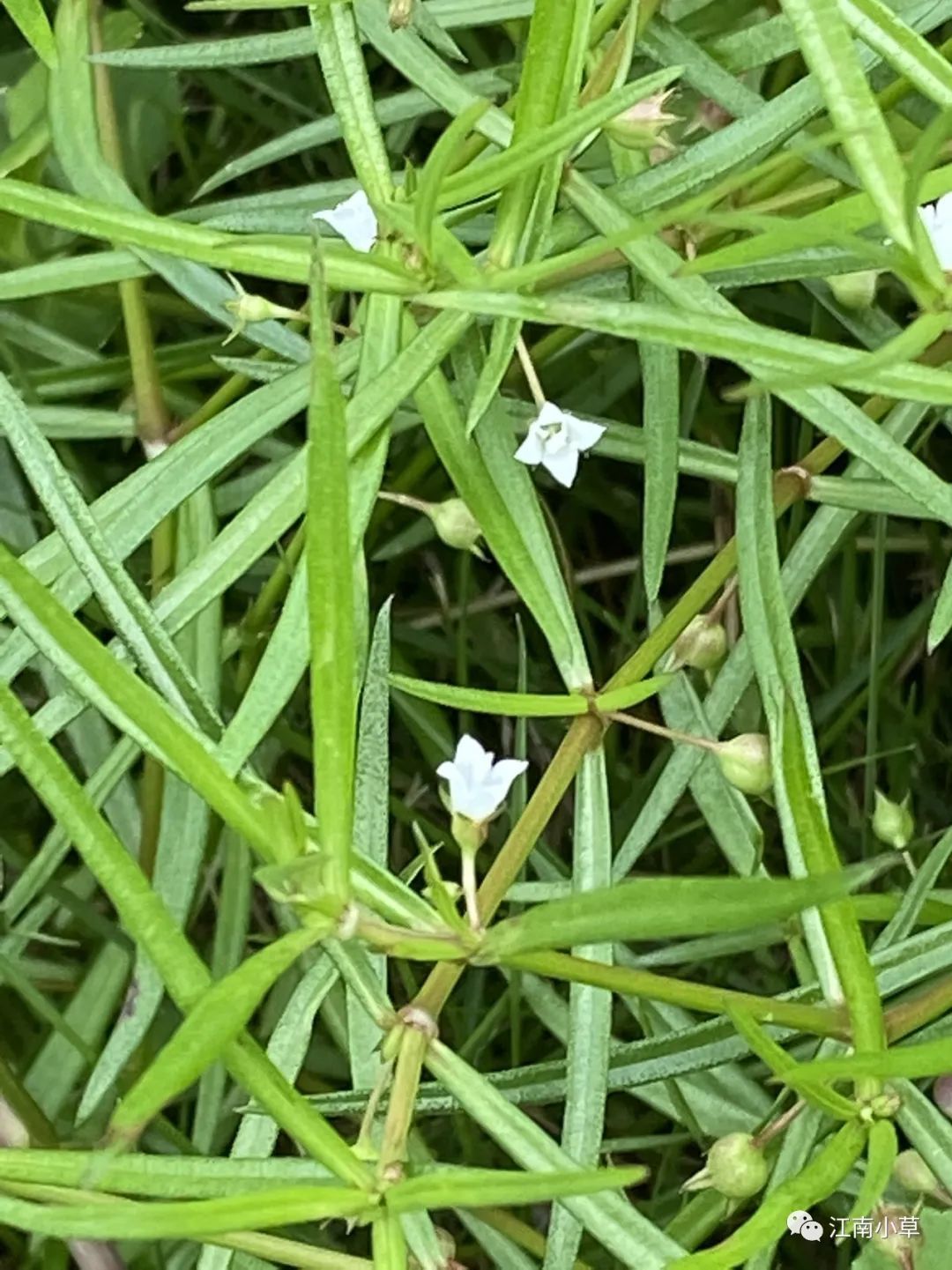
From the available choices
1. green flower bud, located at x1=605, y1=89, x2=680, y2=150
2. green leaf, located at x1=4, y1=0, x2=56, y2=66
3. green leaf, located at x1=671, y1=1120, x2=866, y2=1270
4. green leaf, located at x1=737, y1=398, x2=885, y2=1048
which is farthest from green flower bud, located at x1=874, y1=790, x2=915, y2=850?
green leaf, located at x1=4, y1=0, x2=56, y2=66

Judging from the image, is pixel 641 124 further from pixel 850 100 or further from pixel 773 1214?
pixel 773 1214

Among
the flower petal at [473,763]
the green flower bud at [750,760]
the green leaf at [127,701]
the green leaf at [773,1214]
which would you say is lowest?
the green leaf at [773,1214]

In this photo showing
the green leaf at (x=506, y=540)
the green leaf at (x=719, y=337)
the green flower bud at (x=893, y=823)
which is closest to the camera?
the green leaf at (x=719, y=337)

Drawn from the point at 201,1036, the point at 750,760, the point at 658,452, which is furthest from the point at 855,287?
the point at 201,1036

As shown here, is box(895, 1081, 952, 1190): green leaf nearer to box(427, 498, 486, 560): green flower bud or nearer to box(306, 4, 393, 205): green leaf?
box(427, 498, 486, 560): green flower bud

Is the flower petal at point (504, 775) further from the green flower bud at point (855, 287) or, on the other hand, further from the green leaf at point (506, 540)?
the green flower bud at point (855, 287)

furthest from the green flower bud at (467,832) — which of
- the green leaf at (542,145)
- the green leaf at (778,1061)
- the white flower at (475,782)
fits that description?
the green leaf at (542,145)
